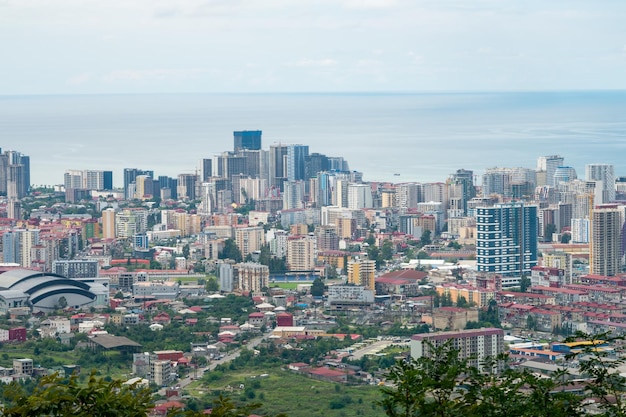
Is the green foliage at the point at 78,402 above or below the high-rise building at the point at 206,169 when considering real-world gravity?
below

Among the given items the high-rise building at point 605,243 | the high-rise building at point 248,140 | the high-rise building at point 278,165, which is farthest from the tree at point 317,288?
A: the high-rise building at point 248,140

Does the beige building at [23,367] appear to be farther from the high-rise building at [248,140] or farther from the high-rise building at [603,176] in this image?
the high-rise building at [248,140]

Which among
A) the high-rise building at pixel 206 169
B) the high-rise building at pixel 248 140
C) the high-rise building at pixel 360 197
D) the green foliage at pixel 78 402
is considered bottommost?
the green foliage at pixel 78 402

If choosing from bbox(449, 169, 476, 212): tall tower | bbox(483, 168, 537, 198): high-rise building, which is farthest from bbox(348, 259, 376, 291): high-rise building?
bbox(449, 169, 476, 212): tall tower

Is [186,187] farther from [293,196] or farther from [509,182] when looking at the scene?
[509,182]

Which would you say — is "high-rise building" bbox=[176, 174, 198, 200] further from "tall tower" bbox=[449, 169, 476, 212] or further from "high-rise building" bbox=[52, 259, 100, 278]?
"high-rise building" bbox=[52, 259, 100, 278]

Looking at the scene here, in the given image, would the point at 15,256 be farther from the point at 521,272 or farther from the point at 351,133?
the point at 351,133

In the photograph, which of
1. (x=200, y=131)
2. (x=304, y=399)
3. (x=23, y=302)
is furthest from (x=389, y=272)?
(x=200, y=131)
